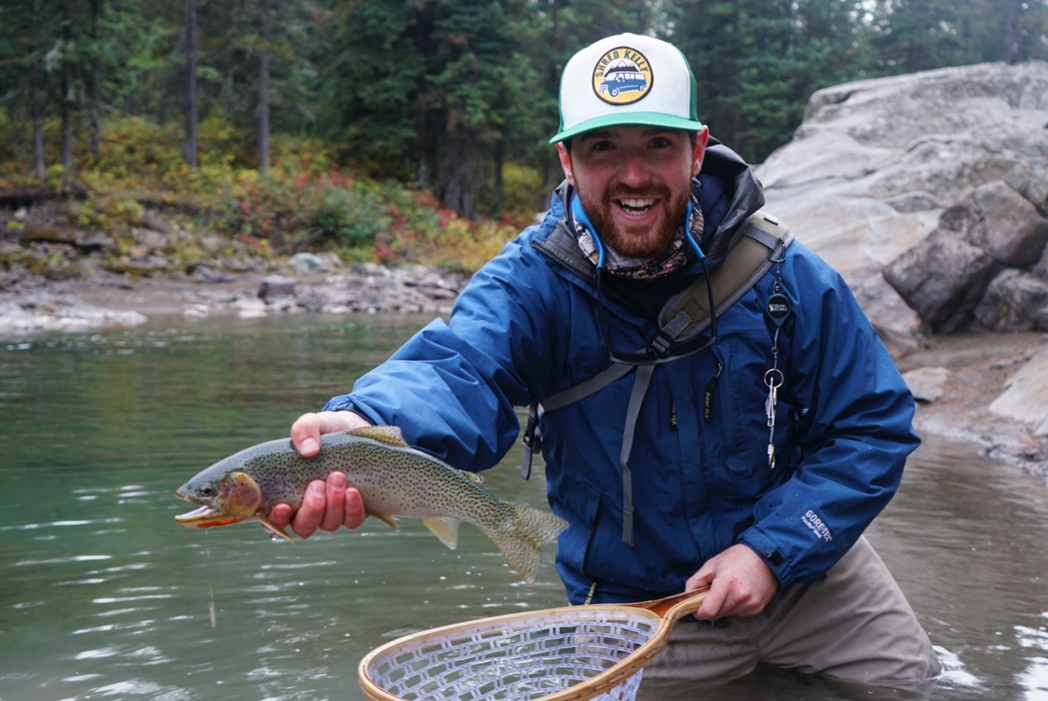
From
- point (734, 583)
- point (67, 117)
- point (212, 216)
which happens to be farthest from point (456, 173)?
point (734, 583)

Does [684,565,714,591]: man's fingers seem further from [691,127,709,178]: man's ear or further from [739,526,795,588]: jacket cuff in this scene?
[691,127,709,178]: man's ear

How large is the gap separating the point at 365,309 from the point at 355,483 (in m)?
23.0

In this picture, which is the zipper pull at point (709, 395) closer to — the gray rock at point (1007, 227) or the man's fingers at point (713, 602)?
the man's fingers at point (713, 602)

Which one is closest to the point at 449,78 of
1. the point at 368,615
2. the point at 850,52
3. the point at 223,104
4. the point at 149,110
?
the point at 223,104

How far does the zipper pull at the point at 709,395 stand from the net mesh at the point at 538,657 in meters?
0.72

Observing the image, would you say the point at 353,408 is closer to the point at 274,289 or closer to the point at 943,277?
the point at 943,277

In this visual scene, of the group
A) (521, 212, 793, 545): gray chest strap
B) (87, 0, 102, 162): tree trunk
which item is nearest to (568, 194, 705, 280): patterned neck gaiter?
(521, 212, 793, 545): gray chest strap

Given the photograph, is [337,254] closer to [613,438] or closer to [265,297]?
[265,297]

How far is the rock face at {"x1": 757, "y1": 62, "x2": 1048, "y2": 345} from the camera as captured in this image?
12.1 metres

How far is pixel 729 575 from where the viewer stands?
10.3 feet

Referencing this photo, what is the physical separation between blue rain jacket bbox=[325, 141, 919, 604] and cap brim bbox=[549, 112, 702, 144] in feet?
1.32

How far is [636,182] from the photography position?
3201mm

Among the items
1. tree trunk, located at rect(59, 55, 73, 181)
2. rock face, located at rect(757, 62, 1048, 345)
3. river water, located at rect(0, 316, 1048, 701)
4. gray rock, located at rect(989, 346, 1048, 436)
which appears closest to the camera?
river water, located at rect(0, 316, 1048, 701)

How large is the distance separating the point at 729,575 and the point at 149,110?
1671 inches
